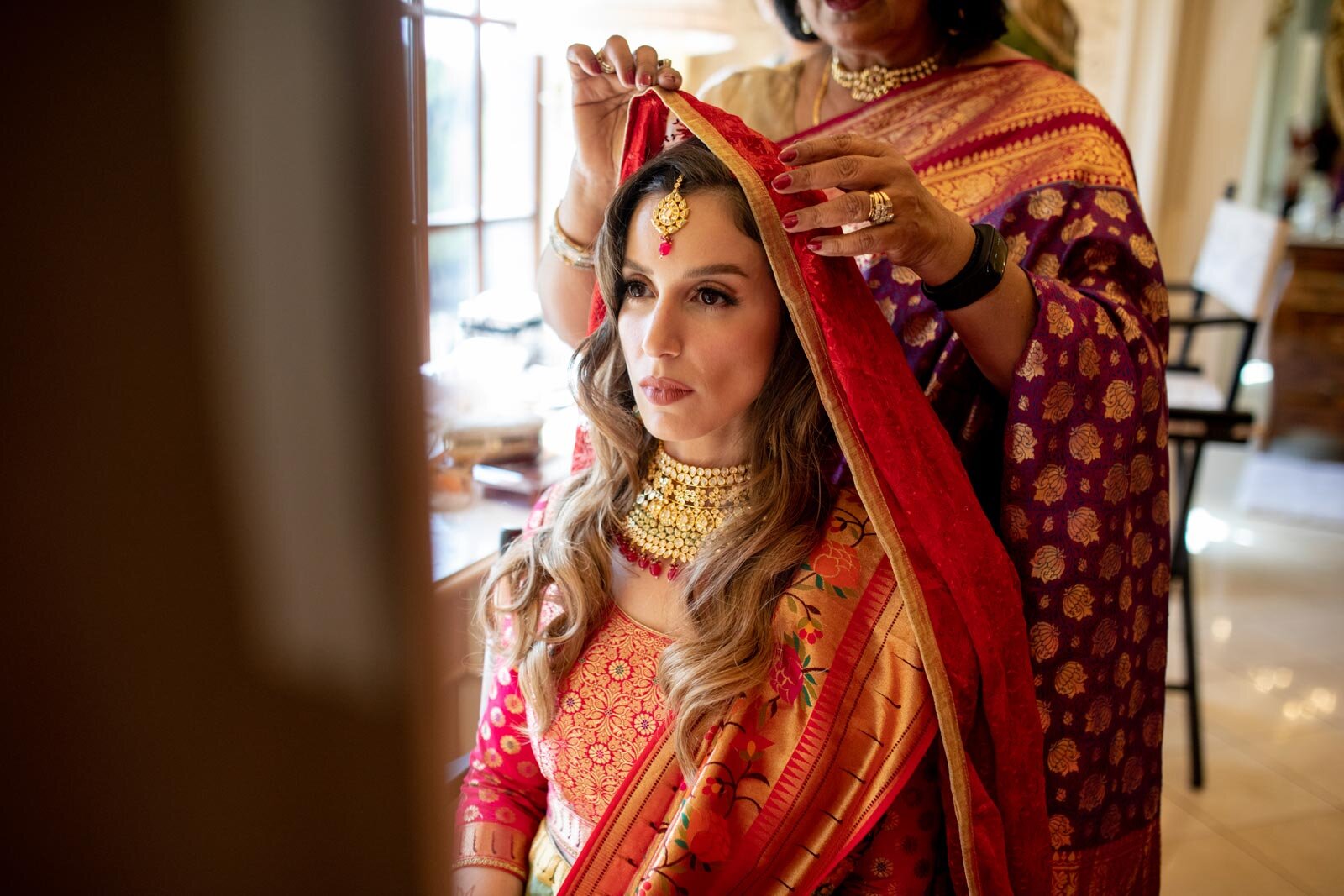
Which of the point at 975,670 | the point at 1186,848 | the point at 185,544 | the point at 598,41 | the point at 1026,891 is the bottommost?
the point at 1186,848

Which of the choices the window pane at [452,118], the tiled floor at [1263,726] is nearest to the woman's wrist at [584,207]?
the window pane at [452,118]

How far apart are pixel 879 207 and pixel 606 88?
355mm

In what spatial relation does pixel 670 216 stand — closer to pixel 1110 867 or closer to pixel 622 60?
pixel 622 60

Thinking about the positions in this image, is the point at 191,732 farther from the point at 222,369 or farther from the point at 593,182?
the point at 593,182

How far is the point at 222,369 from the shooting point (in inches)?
7.1

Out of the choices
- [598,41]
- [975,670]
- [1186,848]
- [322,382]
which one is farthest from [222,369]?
[1186,848]

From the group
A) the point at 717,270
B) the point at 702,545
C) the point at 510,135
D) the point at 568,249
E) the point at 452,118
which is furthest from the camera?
the point at 510,135

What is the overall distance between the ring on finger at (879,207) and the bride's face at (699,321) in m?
0.13

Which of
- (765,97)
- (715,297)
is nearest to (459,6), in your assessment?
(765,97)

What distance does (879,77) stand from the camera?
1401 mm

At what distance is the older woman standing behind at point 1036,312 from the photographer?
1.03 m

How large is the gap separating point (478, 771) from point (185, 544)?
3.62ft

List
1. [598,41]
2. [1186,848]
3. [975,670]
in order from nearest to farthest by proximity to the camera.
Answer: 1. [975,670]
2. [598,41]
3. [1186,848]

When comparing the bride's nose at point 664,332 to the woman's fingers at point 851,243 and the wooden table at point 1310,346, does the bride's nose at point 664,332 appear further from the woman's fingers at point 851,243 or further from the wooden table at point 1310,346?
the wooden table at point 1310,346
